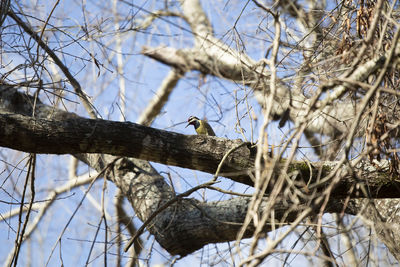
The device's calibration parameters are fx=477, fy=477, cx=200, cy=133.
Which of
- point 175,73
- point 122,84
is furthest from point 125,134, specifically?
point 175,73

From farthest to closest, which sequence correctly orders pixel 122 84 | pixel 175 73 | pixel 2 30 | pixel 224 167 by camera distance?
pixel 175 73 → pixel 122 84 → pixel 2 30 → pixel 224 167

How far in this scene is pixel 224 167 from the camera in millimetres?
3154

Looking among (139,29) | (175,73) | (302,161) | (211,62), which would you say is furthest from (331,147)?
(175,73)

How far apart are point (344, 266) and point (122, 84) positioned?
3237mm

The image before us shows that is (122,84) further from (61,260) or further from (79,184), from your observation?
(61,260)

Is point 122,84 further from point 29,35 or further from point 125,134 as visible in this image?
point 125,134

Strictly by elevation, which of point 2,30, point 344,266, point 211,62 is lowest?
point 344,266

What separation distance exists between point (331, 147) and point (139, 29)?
6.57 feet

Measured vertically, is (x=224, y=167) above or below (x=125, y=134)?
below

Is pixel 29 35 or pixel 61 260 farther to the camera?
pixel 29 35

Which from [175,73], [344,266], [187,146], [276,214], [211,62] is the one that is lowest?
[344,266]

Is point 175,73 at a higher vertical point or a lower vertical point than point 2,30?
higher

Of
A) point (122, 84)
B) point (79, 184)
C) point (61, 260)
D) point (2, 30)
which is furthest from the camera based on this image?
point (79, 184)

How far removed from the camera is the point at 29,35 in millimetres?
3809
